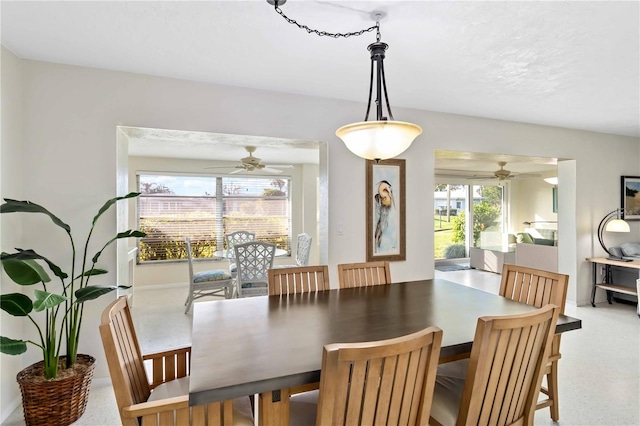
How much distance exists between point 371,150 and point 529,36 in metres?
1.29

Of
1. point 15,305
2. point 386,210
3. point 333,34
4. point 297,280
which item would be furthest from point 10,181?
point 386,210

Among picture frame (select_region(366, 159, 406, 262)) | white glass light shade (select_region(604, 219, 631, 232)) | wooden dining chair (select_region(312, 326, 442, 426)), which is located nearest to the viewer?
wooden dining chair (select_region(312, 326, 442, 426))

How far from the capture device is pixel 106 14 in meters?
1.79

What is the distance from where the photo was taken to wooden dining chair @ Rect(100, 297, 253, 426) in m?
1.15

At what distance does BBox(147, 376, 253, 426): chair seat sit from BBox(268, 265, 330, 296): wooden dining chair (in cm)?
72

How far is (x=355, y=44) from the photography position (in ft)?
6.95

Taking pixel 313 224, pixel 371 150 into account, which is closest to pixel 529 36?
pixel 371 150

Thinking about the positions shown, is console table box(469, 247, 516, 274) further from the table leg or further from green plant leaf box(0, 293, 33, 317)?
green plant leaf box(0, 293, 33, 317)

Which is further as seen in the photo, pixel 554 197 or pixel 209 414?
pixel 554 197

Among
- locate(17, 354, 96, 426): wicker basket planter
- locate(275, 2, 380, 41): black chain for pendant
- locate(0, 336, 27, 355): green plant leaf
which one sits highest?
locate(275, 2, 380, 41): black chain for pendant

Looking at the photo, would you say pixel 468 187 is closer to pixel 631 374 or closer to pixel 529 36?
pixel 631 374

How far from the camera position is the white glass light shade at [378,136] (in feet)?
Result: 5.15

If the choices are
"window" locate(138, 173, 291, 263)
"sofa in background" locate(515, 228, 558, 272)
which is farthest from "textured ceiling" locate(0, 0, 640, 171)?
"window" locate(138, 173, 291, 263)

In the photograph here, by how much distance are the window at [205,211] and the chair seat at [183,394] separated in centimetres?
477
